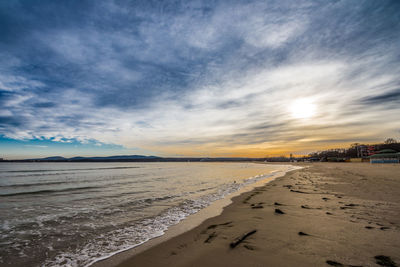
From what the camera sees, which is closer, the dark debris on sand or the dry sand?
the dark debris on sand

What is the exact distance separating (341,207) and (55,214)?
454 inches

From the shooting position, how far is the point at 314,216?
5789mm

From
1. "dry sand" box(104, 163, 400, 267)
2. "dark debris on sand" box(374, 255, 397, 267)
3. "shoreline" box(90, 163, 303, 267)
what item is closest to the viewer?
"dark debris on sand" box(374, 255, 397, 267)

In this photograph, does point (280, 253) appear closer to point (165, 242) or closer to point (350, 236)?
point (350, 236)

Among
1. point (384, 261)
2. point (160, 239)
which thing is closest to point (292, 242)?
point (384, 261)

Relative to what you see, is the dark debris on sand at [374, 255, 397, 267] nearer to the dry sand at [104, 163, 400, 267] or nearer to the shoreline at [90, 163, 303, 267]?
the dry sand at [104, 163, 400, 267]

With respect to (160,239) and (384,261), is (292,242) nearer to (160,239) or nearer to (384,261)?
(384,261)

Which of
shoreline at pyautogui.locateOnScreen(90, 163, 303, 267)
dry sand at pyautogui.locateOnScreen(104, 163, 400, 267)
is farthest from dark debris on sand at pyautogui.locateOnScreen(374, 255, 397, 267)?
shoreline at pyautogui.locateOnScreen(90, 163, 303, 267)

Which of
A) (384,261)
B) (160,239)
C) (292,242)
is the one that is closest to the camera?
(384,261)

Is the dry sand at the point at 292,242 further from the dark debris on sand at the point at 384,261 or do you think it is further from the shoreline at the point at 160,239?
the shoreline at the point at 160,239

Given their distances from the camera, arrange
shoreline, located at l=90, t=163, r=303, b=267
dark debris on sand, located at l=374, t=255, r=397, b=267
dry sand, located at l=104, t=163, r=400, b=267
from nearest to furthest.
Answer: dark debris on sand, located at l=374, t=255, r=397, b=267
dry sand, located at l=104, t=163, r=400, b=267
shoreline, located at l=90, t=163, r=303, b=267

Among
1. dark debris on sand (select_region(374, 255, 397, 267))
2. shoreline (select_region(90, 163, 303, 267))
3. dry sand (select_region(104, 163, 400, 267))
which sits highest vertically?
dark debris on sand (select_region(374, 255, 397, 267))

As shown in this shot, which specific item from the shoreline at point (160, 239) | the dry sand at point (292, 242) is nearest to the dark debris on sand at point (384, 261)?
the dry sand at point (292, 242)

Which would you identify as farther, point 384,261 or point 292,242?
point 292,242
